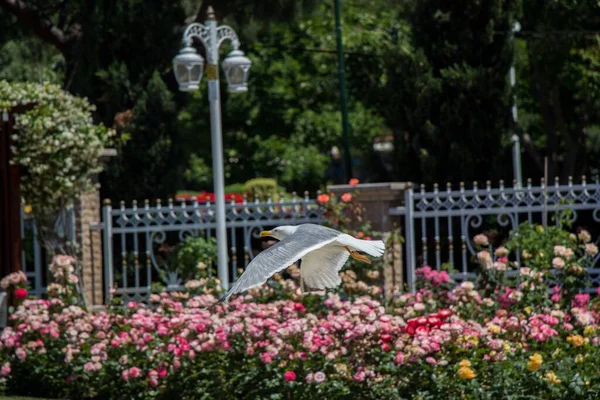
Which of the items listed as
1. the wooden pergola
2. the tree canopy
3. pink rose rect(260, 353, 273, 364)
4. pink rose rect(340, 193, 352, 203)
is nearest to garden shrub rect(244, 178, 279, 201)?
the tree canopy

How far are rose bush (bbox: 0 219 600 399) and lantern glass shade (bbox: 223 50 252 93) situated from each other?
2231 mm

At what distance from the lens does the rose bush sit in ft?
22.8

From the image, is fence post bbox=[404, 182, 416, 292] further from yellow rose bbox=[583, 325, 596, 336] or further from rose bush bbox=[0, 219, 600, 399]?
yellow rose bbox=[583, 325, 596, 336]

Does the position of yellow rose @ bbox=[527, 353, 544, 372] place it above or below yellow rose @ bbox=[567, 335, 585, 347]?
below

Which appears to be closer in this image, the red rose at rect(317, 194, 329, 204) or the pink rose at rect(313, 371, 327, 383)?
the pink rose at rect(313, 371, 327, 383)

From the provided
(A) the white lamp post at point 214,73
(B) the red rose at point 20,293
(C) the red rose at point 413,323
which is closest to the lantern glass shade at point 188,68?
(A) the white lamp post at point 214,73

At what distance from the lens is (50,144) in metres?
10.1

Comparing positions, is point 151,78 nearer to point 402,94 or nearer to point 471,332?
point 402,94

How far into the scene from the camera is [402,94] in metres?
13.3

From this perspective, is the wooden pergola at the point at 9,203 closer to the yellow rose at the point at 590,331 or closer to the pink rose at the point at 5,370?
the pink rose at the point at 5,370

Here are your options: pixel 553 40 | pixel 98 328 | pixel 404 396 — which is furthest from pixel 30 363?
pixel 553 40

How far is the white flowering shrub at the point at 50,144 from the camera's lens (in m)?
10.0

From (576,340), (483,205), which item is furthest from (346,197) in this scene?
(576,340)

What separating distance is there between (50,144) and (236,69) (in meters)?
1.74
